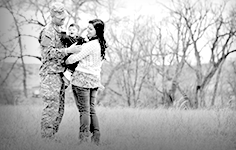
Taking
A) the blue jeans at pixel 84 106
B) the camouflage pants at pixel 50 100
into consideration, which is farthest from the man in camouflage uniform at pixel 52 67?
the blue jeans at pixel 84 106

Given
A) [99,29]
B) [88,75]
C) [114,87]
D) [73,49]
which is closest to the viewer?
[73,49]

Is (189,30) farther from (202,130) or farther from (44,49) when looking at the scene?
(44,49)

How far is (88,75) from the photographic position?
3984 millimetres

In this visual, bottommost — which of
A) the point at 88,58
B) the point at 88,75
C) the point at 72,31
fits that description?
the point at 88,75

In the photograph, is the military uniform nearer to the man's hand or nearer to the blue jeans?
the man's hand

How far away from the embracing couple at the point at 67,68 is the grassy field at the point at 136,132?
0.28m

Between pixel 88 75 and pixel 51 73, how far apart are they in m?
0.46

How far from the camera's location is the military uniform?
4.00 meters

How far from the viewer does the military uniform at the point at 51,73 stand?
4004 millimetres

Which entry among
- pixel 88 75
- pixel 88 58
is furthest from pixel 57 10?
pixel 88 75

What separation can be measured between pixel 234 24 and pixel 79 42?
28.6 ft

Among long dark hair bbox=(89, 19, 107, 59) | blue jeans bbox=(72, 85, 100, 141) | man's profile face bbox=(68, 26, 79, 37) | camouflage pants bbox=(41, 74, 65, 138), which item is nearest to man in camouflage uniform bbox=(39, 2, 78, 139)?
camouflage pants bbox=(41, 74, 65, 138)

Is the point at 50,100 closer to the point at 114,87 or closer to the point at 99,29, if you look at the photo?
the point at 99,29

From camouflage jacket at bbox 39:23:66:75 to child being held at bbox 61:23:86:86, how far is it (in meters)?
0.06
